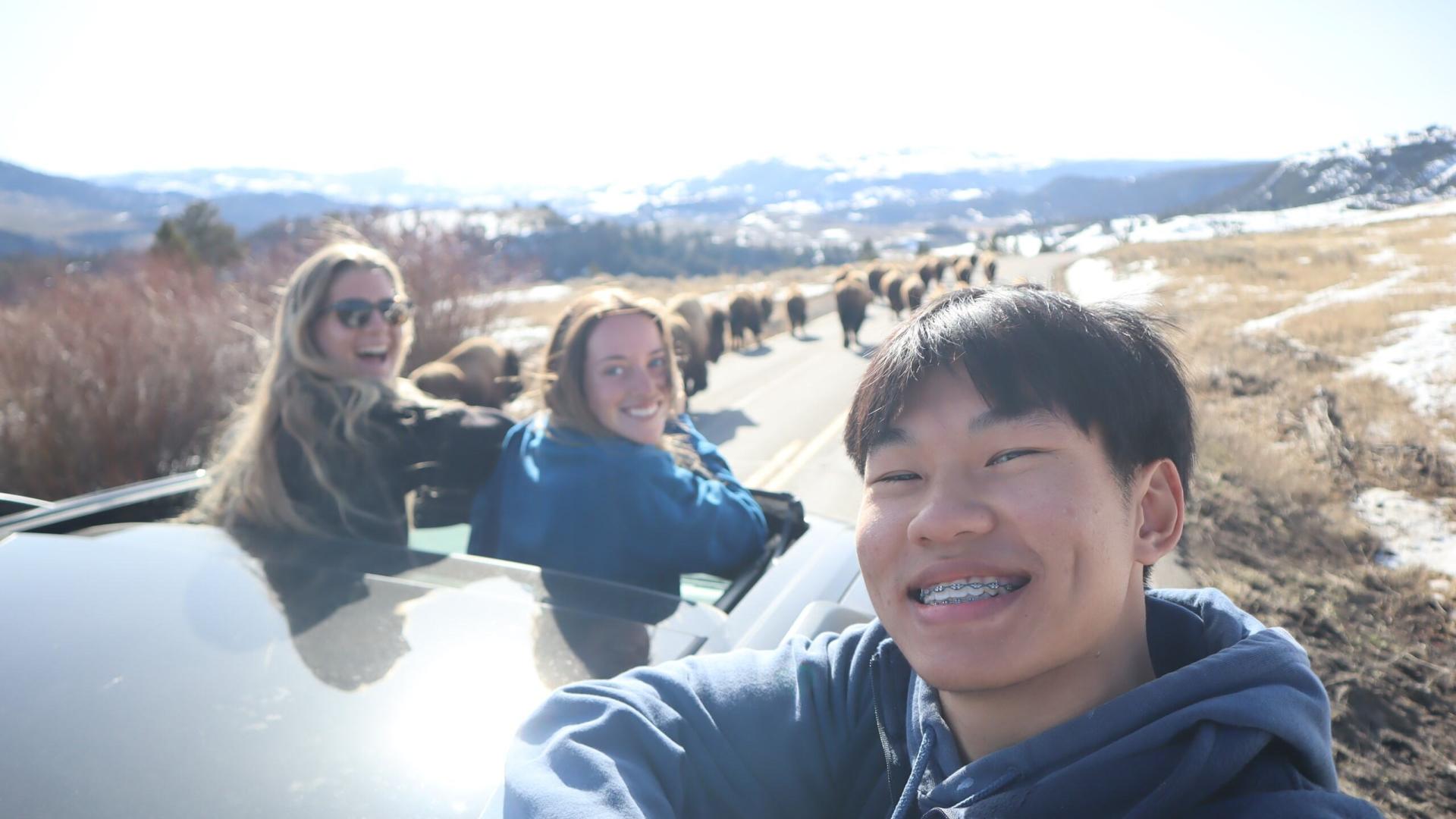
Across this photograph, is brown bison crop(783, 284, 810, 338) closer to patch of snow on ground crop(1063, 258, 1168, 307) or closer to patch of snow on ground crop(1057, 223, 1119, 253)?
patch of snow on ground crop(1063, 258, 1168, 307)

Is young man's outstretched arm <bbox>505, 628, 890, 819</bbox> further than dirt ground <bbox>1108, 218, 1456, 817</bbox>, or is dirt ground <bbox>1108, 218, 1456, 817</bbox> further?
dirt ground <bbox>1108, 218, 1456, 817</bbox>

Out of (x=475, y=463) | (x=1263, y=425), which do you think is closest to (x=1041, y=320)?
(x=475, y=463)

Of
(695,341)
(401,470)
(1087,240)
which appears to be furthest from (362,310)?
(1087,240)

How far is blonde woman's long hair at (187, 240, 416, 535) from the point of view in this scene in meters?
3.01

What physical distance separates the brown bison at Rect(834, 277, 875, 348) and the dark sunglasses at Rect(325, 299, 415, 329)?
17.9 meters

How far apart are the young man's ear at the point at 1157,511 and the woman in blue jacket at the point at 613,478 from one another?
1564 millimetres

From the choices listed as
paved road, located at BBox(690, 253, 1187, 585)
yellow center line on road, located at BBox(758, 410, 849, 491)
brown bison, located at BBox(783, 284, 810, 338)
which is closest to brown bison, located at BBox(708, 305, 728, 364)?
paved road, located at BBox(690, 253, 1187, 585)

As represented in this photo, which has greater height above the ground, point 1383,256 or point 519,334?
point 1383,256

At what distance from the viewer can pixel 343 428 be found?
11.2 ft

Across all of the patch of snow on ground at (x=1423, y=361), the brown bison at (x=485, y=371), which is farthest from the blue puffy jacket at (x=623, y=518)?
the patch of snow on ground at (x=1423, y=361)

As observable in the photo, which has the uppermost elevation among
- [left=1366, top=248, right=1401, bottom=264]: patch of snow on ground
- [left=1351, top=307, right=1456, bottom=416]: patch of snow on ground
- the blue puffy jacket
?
the blue puffy jacket

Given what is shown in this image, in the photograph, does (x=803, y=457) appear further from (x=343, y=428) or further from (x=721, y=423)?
(x=343, y=428)

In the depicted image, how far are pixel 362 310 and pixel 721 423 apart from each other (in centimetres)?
902

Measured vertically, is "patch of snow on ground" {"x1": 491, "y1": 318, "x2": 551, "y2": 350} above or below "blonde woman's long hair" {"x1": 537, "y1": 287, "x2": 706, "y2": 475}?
below
